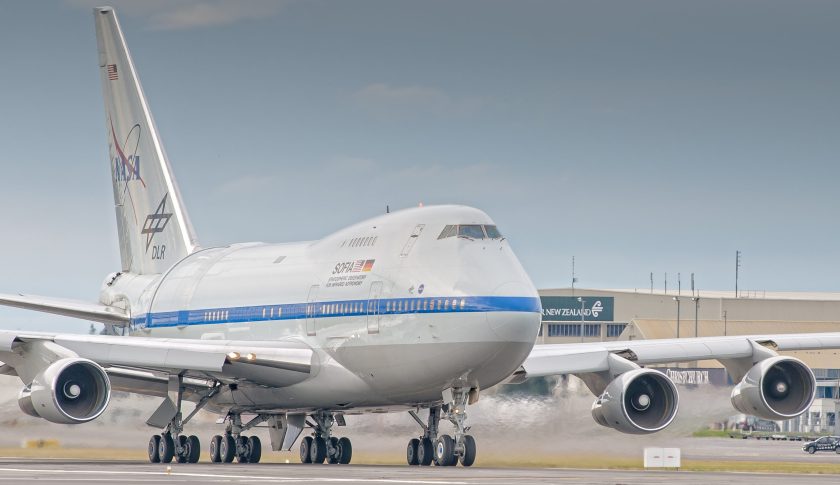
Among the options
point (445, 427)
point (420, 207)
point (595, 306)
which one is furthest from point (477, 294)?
point (595, 306)

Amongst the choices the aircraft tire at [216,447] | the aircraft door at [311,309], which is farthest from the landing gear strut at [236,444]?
the aircraft door at [311,309]

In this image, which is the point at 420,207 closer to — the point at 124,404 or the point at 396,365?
the point at 396,365

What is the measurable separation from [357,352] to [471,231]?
4.07 meters

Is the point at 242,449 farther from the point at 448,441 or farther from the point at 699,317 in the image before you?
the point at 699,317

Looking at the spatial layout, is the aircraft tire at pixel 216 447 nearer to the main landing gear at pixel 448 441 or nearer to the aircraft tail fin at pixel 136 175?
the main landing gear at pixel 448 441

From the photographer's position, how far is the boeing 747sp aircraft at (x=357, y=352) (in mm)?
33344

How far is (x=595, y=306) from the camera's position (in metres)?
147

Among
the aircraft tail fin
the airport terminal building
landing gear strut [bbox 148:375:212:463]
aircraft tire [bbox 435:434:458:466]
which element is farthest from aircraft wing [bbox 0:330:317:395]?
the airport terminal building

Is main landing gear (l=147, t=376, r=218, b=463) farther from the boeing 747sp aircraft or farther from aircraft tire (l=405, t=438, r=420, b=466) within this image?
aircraft tire (l=405, t=438, r=420, b=466)

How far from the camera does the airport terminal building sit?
11275cm

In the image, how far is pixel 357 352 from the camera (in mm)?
35500

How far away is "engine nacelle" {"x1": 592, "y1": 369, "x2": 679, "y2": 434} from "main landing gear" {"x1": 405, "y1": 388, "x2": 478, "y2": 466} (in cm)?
387

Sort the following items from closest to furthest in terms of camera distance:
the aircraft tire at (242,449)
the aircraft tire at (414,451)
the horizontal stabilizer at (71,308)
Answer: the aircraft tire at (414,451), the aircraft tire at (242,449), the horizontal stabilizer at (71,308)

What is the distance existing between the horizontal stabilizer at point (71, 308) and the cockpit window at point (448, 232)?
1514 centimetres
